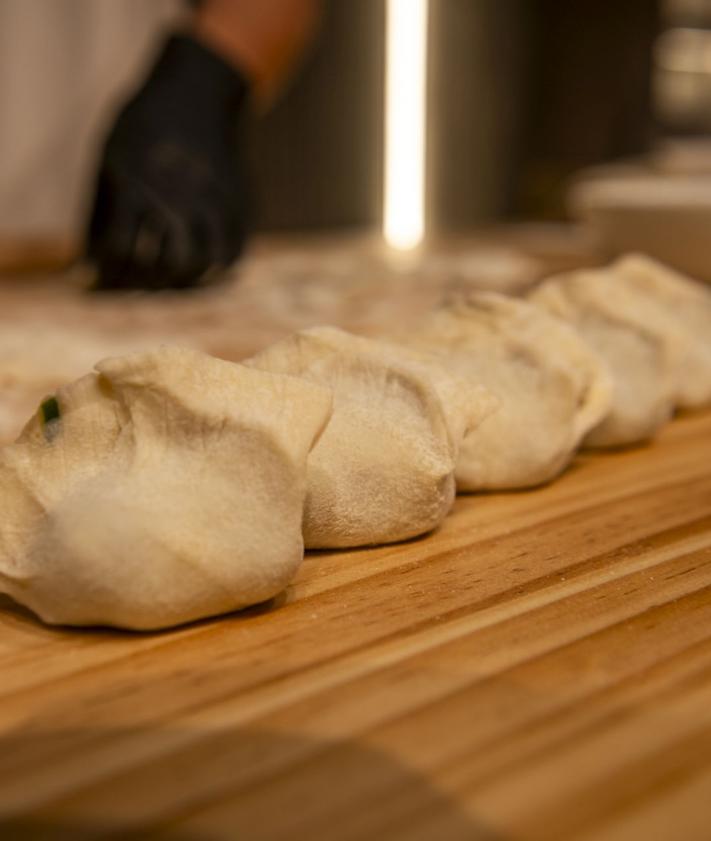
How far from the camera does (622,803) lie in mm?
534

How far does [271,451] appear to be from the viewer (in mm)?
741

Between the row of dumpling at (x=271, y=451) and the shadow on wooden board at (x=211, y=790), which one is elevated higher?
the row of dumpling at (x=271, y=451)

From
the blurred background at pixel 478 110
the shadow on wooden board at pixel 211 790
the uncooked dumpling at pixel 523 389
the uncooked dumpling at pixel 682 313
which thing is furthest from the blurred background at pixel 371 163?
the shadow on wooden board at pixel 211 790

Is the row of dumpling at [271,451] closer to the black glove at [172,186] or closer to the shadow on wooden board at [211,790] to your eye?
the shadow on wooden board at [211,790]

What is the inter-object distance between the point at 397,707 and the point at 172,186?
5.56ft

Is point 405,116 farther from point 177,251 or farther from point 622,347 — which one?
point 622,347

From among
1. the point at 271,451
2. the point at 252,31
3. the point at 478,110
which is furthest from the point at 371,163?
the point at 271,451

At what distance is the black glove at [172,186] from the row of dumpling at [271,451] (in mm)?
1057

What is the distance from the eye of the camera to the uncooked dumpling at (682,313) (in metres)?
1.28

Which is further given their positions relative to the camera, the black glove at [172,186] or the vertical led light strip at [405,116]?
the vertical led light strip at [405,116]

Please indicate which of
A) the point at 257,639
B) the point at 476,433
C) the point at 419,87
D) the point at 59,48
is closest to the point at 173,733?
the point at 257,639

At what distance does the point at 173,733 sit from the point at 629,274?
98 centimetres

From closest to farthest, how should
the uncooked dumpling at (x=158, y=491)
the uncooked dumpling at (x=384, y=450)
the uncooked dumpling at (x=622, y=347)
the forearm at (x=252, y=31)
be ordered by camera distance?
1. the uncooked dumpling at (x=158, y=491)
2. the uncooked dumpling at (x=384, y=450)
3. the uncooked dumpling at (x=622, y=347)
4. the forearm at (x=252, y=31)

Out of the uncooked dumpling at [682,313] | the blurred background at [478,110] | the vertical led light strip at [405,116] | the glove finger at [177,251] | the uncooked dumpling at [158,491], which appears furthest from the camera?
the vertical led light strip at [405,116]
